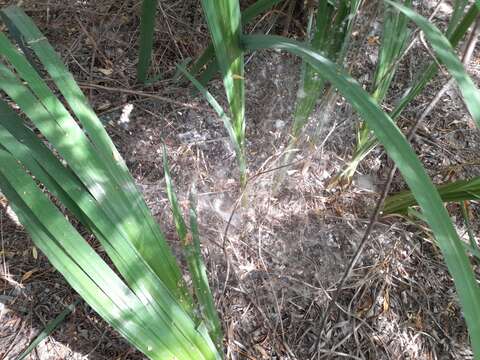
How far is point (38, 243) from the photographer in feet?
1.95

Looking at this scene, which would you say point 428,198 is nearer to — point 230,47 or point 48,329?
point 230,47

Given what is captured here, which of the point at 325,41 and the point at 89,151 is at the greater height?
the point at 325,41

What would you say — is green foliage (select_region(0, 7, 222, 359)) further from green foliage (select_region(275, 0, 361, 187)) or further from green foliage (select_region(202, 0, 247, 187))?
green foliage (select_region(275, 0, 361, 187))

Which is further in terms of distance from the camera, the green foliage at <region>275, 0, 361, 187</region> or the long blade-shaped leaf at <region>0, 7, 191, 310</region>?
the green foliage at <region>275, 0, 361, 187</region>

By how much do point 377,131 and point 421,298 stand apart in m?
0.62

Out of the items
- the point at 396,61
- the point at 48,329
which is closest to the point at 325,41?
the point at 396,61

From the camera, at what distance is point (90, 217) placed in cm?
59

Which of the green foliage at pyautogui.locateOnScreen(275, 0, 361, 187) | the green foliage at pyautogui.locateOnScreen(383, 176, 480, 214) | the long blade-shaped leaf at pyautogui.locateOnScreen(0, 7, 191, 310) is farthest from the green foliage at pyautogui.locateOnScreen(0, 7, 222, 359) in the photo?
the green foliage at pyautogui.locateOnScreen(383, 176, 480, 214)

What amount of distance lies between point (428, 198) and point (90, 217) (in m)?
0.42

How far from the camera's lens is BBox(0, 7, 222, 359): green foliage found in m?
0.59

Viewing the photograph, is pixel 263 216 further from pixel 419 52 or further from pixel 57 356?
pixel 419 52

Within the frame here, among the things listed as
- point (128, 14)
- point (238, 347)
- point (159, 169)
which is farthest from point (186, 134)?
point (238, 347)

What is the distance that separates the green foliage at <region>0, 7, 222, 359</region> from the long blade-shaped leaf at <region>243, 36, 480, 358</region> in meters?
0.34

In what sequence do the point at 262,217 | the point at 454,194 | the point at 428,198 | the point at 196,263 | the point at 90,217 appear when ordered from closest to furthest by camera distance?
the point at 428,198 < the point at 90,217 < the point at 196,263 < the point at 454,194 < the point at 262,217
